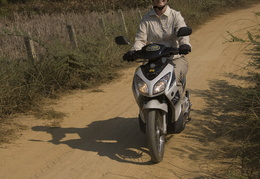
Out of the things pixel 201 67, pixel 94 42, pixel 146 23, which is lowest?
pixel 201 67

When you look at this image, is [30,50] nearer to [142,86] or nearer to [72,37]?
[72,37]

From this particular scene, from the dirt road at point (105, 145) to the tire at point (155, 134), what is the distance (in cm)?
15

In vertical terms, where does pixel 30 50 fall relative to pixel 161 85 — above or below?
above

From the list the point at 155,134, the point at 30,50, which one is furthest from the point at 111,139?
the point at 30,50

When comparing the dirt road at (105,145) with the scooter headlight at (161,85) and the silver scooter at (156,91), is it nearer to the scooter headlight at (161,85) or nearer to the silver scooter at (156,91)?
the silver scooter at (156,91)

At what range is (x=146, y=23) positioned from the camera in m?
4.88

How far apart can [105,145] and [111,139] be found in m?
0.22

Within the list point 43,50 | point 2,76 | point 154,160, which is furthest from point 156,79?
point 43,50

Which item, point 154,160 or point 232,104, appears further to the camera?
point 232,104

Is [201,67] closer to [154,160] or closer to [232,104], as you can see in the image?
[232,104]

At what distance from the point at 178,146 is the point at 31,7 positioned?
18751mm

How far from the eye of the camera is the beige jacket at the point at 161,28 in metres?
4.79

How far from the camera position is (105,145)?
16.9 feet

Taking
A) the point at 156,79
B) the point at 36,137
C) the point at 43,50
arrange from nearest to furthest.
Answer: the point at 156,79
the point at 36,137
the point at 43,50
